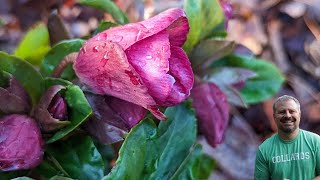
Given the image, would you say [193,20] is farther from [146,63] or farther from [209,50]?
[146,63]

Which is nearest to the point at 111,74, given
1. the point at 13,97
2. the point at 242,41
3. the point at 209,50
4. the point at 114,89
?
the point at 114,89

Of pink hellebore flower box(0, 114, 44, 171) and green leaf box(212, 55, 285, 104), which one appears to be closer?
pink hellebore flower box(0, 114, 44, 171)

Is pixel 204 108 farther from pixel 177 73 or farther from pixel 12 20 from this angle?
pixel 12 20

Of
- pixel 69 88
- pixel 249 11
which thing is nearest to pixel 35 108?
pixel 69 88

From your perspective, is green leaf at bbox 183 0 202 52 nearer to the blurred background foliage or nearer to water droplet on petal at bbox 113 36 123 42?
the blurred background foliage

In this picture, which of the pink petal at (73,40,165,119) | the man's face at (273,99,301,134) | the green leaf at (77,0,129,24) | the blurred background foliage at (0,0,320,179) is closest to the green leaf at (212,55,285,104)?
the blurred background foliage at (0,0,320,179)

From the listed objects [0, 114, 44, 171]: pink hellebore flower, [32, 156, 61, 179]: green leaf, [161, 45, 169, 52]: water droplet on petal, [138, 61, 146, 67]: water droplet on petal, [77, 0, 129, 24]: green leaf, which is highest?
[77, 0, 129, 24]: green leaf
